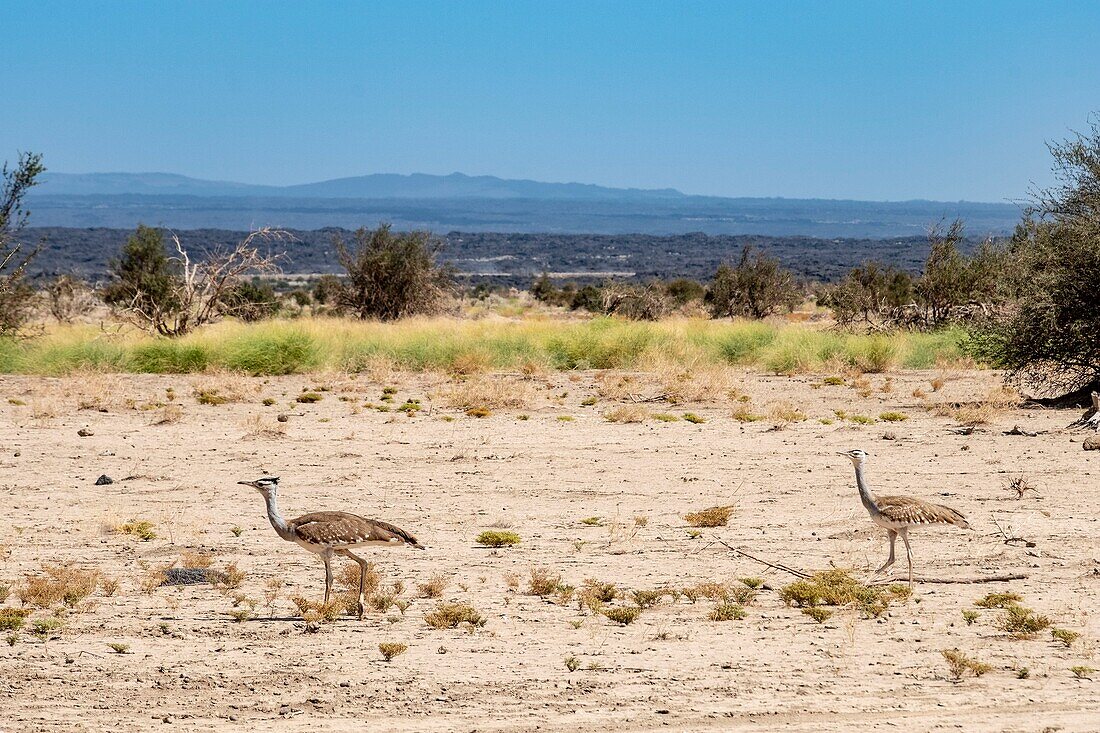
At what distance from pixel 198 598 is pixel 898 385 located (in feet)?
52.6

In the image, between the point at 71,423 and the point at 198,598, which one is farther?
the point at 71,423

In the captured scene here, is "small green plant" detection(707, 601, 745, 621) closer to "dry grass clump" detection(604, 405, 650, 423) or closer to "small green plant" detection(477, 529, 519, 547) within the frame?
"small green plant" detection(477, 529, 519, 547)

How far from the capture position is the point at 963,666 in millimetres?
7055

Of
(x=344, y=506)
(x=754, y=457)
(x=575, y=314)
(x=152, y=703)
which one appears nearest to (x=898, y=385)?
(x=754, y=457)

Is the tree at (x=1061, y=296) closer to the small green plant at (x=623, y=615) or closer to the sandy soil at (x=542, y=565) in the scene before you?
the sandy soil at (x=542, y=565)

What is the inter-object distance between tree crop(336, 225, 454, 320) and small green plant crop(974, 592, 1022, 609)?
1101 inches

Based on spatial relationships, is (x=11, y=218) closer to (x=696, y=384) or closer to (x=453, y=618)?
(x=696, y=384)

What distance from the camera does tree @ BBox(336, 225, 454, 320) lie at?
35.6 m

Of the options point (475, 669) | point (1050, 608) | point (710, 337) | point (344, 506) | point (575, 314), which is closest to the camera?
point (475, 669)

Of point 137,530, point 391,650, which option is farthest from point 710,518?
Answer: point 137,530

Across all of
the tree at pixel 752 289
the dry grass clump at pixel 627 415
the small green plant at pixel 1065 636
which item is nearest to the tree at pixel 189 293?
the dry grass clump at pixel 627 415

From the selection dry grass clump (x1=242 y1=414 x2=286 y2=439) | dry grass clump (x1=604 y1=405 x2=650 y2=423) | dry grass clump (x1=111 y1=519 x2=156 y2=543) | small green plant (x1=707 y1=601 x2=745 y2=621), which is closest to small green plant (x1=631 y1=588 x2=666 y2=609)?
small green plant (x1=707 y1=601 x2=745 y2=621)

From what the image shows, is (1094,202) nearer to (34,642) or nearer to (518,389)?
(518,389)

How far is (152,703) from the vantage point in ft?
22.1
